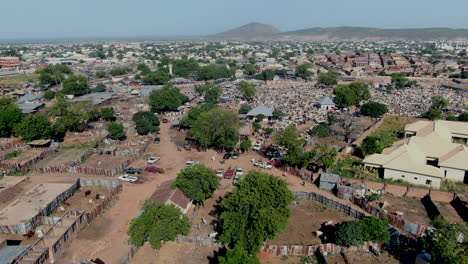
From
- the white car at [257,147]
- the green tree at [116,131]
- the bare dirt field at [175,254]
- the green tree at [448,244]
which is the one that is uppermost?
the green tree at [116,131]

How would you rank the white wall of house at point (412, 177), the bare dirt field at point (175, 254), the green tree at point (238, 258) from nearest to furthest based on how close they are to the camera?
the green tree at point (238, 258), the bare dirt field at point (175, 254), the white wall of house at point (412, 177)

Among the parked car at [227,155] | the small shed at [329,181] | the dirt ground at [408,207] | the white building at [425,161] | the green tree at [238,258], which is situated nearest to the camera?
the green tree at [238,258]

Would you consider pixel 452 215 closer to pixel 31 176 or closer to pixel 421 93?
pixel 31 176

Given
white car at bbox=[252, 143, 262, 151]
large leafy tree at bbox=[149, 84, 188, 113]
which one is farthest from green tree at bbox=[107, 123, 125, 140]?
white car at bbox=[252, 143, 262, 151]

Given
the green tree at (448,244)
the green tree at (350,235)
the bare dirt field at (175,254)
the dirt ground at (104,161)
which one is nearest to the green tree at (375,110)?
the green tree at (350,235)

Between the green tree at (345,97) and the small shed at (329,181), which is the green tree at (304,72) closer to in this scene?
the green tree at (345,97)

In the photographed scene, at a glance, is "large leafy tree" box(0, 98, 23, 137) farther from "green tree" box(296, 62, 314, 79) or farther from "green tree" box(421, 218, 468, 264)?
"green tree" box(296, 62, 314, 79)

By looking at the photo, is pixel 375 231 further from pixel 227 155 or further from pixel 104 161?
pixel 104 161

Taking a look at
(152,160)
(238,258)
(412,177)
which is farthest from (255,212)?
(152,160)
